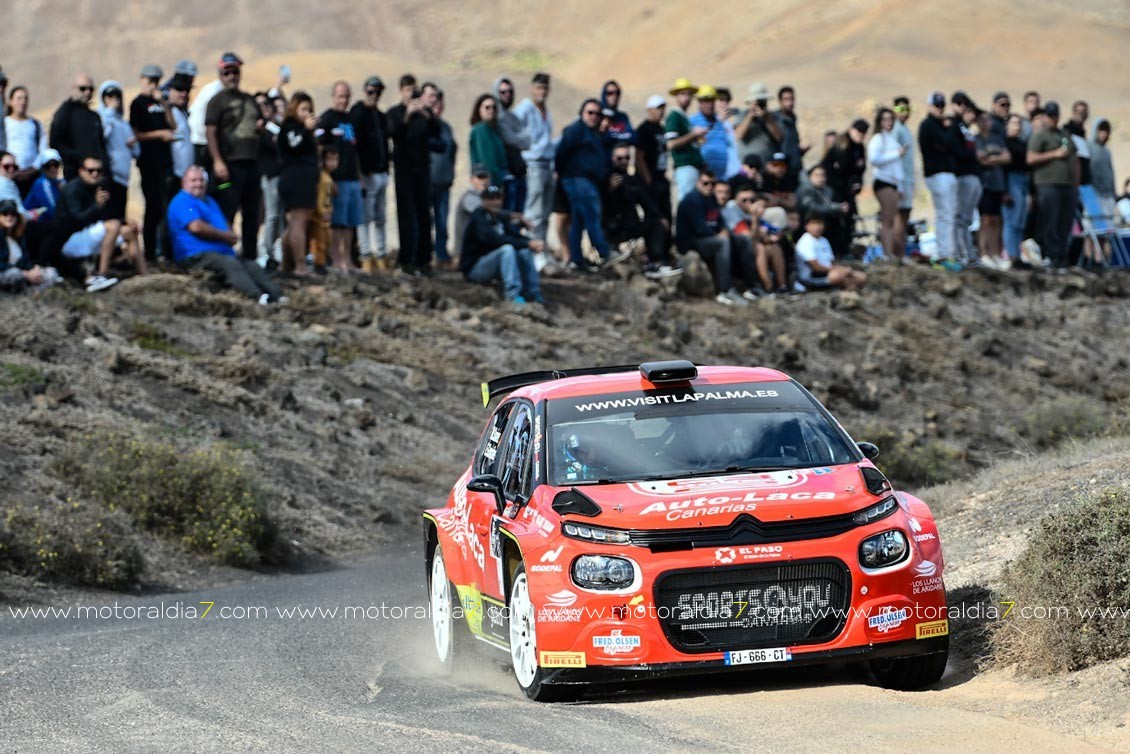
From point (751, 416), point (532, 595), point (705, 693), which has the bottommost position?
point (705, 693)

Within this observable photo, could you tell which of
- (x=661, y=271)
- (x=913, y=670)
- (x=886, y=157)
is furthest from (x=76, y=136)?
(x=913, y=670)

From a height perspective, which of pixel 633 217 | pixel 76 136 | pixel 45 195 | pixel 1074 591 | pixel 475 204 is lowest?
pixel 1074 591

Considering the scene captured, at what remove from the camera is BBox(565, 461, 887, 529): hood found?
27.9 feet

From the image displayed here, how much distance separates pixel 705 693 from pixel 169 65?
4686 inches

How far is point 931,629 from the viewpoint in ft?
28.2

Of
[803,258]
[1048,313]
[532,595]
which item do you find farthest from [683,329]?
[532,595]

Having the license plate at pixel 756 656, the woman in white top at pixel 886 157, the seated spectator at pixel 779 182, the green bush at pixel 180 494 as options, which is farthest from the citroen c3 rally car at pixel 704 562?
the woman in white top at pixel 886 157

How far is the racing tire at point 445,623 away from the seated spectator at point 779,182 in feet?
50.3

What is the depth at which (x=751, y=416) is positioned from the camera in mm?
9797

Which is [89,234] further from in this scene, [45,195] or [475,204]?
[475,204]

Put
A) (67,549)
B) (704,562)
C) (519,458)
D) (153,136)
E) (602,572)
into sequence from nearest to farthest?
(704,562)
(602,572)
(519,458)
(67,549)
(153,136)

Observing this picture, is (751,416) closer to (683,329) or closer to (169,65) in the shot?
(683,329)

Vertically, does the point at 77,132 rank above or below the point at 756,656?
above

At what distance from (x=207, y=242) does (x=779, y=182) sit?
8886 millimetres
